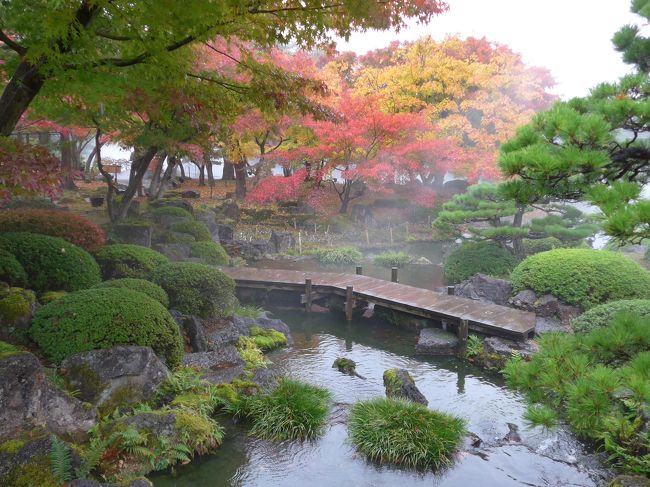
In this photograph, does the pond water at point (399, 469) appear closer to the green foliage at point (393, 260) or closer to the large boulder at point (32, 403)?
the large boulder at point (32, 403)

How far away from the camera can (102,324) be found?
5.79 m

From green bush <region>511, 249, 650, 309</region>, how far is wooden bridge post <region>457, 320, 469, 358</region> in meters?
2.41

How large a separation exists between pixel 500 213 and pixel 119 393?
1144cm

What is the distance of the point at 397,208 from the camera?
25.8 metres

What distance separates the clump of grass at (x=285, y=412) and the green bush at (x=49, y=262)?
350 centimetres

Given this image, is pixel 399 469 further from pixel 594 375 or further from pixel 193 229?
pixel 193 229

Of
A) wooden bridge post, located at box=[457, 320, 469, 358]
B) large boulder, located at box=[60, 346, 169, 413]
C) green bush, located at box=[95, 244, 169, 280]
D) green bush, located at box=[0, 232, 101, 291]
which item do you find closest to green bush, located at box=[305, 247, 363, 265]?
wooden bridge post, located at box=[457, 320, 469, 358]

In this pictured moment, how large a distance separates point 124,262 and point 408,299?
6.48m

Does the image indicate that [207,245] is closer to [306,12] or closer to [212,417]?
[212,417]

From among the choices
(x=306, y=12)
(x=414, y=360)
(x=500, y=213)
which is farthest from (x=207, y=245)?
(x=306, y=12)

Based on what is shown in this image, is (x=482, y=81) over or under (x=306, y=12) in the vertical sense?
over

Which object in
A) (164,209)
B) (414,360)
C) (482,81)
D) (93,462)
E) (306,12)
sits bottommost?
(414,360)

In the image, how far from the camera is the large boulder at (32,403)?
4.26 m

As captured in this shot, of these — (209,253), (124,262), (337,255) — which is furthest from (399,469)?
(337,255)
